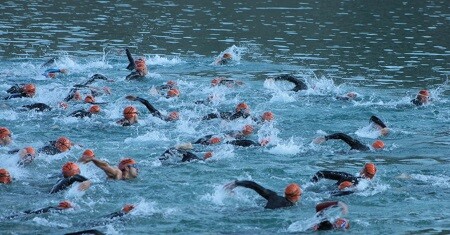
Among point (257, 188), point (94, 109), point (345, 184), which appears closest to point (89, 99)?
point (94, 109)

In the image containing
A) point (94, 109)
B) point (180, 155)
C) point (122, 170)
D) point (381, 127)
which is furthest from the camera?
point (94, 109)

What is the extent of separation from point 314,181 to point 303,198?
3.63ft

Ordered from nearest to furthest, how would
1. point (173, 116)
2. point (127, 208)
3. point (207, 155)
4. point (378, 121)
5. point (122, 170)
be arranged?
point (127, 208)
point (122, 170)
point (207, 155)
point (378, 121)
point (173, 116)

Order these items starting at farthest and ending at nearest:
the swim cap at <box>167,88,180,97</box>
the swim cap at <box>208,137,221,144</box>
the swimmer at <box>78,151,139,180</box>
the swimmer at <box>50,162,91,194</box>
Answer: the swim cap at <box>167,88,180,97</box>
the swim cap at <box>208,137,221,144</box>
the swimmer at <box>78,151,139,180</box>
the swimmer at <box>50,162,91,194</box>

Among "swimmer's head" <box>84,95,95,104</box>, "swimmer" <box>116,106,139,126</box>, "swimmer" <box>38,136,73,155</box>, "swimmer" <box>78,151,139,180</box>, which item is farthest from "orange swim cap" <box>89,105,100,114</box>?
"swimmer" <box>78,151,139,180</box>

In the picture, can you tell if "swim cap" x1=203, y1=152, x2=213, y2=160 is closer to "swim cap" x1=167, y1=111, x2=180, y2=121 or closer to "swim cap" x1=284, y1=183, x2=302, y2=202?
"swim cap" x1=284, y1=183, x2=302, y2=202

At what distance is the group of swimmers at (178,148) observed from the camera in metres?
17.9

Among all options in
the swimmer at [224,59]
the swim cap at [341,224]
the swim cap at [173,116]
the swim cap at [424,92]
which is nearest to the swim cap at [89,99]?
the swim cap at [173,116]

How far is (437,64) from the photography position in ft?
123

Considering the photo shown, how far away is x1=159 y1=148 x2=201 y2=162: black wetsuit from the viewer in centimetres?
2219

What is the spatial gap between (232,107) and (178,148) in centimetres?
659

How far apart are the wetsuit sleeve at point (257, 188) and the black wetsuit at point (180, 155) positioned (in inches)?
164

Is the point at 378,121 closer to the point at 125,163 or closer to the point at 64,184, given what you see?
the point at 125,163

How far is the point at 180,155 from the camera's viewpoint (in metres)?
22.5
